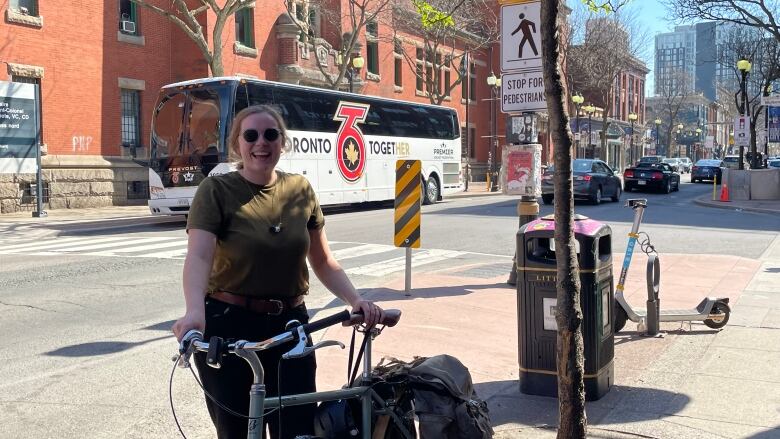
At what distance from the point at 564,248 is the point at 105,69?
24.8 metres

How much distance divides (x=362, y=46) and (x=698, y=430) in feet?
119

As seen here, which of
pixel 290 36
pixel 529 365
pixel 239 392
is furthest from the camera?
pixel 290 36

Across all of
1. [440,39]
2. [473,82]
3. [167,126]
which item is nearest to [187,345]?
[167,126]

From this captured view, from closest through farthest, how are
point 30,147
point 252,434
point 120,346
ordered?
point 252,434, point 120,346, point 30,147

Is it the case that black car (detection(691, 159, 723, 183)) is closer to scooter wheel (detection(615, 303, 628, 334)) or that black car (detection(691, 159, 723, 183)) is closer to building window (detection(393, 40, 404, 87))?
building window (detection(393, 40, 404, 87))

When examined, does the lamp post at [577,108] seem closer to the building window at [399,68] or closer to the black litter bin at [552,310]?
the building window at [399,68]

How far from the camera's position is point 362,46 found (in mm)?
39375

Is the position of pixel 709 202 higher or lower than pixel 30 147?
lower

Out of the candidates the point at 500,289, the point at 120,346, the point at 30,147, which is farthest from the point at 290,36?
the point at 120,346

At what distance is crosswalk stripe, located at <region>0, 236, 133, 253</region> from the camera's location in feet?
47.4

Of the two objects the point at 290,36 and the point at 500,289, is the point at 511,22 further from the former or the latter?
the point at 290,36

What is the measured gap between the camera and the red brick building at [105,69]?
23.4 m

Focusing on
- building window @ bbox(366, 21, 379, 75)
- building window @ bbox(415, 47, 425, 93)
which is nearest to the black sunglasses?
building window @ bbox(366, 21, 379, 75)

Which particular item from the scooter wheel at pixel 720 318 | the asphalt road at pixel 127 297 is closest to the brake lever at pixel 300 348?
the asphalt road at pixel 127 297
